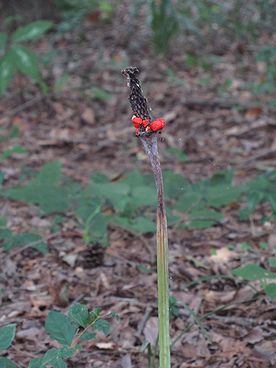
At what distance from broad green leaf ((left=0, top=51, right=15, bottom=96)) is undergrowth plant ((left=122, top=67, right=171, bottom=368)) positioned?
380 cm

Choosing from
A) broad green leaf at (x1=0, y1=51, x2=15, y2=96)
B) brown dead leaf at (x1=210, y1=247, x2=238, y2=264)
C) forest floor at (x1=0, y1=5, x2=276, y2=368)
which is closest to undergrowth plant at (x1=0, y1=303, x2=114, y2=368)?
forest floor at (x1=0, y1=5, x2=276, y2=368)

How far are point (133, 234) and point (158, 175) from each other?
1.91m

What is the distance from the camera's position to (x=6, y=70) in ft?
17.3

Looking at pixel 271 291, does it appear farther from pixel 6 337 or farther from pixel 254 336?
pixel 6 337

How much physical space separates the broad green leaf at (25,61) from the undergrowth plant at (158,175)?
149 inches

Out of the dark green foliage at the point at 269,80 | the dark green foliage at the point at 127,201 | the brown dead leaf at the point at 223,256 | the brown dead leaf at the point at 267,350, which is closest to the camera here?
the brown dead leaf at the point at 267,350

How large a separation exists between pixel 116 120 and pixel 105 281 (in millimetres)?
3041

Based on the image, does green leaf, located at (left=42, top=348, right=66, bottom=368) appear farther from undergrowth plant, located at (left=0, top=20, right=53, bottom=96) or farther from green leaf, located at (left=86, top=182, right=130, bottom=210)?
undergrowth plant, located at (left=0, top=20, right=53, bottom=96)

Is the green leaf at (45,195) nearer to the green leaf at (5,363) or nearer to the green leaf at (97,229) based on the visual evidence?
the green leaf at (97,229)

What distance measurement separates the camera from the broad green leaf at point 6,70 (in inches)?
206

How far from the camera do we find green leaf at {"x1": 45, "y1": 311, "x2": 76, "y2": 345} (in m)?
1.86

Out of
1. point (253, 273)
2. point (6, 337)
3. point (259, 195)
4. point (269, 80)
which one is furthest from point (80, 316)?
point (269, 80)

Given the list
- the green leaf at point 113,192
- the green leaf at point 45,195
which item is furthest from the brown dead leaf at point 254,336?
the green leaf at point 45,195

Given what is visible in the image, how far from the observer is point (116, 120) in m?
5.86
